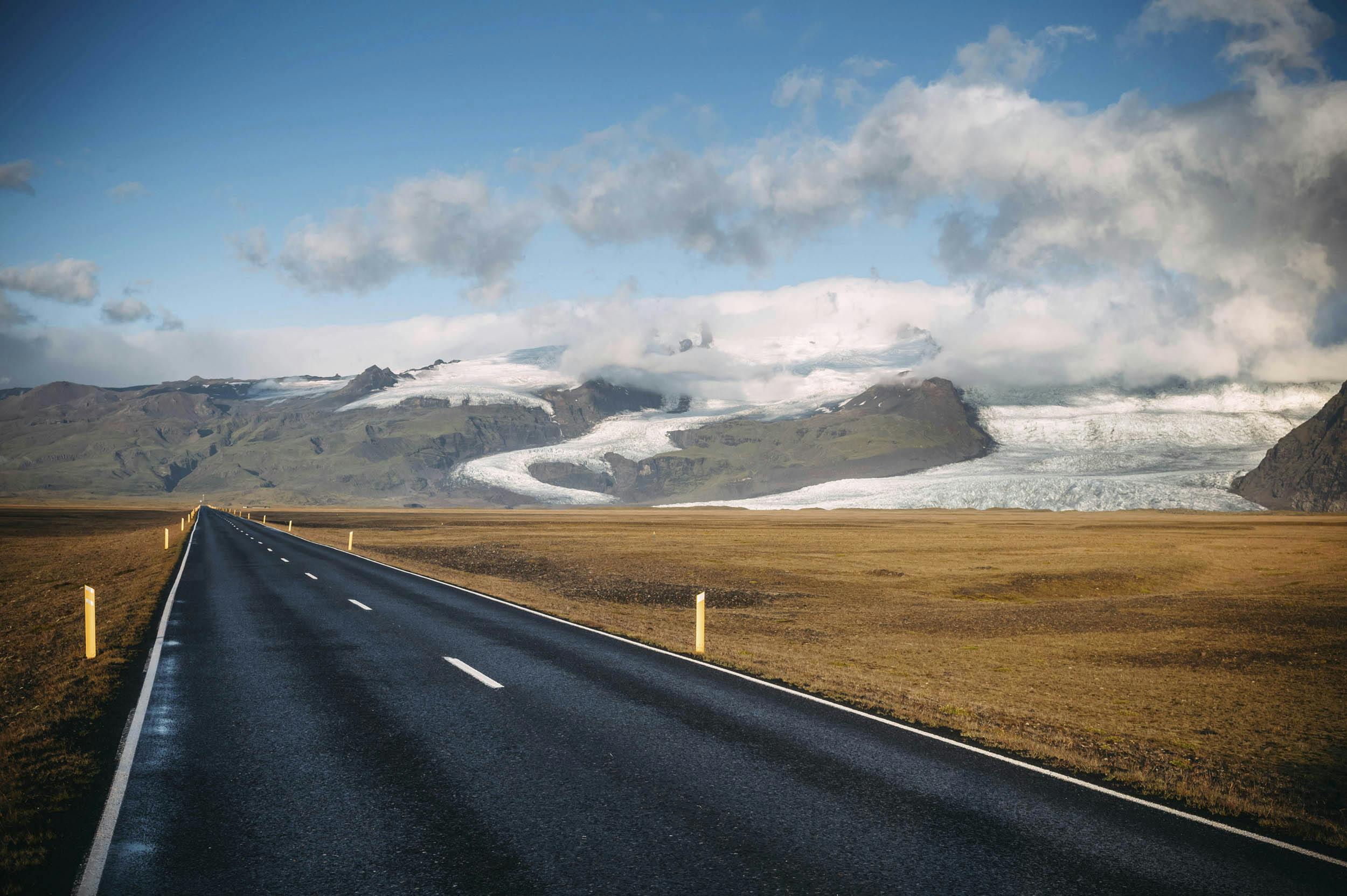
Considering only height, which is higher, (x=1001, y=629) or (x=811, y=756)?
(x=811, y=756)

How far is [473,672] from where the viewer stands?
41.4 feet

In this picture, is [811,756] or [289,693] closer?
[811,756]

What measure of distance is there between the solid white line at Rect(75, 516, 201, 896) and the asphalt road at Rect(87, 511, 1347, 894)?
0.09 metres

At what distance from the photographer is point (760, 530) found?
95.8 metres

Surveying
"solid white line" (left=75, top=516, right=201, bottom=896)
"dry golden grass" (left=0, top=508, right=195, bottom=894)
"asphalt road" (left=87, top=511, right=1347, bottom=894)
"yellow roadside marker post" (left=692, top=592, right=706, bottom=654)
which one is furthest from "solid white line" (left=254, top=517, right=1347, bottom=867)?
"dry golden grass" (left=0, top=508, right=195, bottom=894)

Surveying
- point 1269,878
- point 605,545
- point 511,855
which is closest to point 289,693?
point 511,855

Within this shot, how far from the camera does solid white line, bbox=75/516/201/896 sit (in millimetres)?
5727

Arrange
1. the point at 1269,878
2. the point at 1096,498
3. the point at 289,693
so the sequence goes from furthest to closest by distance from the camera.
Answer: the point at 1096,498, the point at 289,693, the point at 1269,878

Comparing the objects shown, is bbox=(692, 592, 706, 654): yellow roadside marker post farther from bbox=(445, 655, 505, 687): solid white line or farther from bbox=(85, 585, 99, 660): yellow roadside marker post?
bbox=(85, 585, 99, 660): yellow roadside marker post

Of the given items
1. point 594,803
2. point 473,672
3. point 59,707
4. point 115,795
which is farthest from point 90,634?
point 594,803

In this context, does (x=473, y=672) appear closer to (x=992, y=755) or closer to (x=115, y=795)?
(x=115, y=795)

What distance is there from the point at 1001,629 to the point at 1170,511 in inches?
6855

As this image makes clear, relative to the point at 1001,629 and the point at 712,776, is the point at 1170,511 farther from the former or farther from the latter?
the point at 712,776

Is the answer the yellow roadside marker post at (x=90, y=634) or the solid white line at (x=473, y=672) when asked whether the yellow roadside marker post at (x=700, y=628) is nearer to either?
the solid white line at (x=473, y=672)
